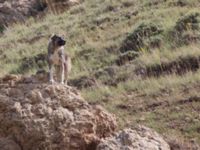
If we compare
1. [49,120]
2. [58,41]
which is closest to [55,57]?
[58,41]

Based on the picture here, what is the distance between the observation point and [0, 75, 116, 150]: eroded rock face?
7758 mm

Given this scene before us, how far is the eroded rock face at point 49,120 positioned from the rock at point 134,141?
40 centimetres

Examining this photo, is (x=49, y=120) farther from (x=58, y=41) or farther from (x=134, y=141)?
(x=58, y=41)

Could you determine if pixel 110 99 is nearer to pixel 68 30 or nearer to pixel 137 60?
pixel 137 60

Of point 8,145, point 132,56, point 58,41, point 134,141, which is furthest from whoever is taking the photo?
point 132,56

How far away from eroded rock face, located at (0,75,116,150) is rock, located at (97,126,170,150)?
1.30 ft

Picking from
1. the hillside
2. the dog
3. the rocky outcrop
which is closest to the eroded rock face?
the rocky outcrop

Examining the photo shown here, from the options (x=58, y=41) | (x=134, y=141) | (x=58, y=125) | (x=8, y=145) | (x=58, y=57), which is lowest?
(x=134, y=141)

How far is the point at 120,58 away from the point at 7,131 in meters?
6.26

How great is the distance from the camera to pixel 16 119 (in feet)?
25.7

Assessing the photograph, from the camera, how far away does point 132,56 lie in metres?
13.8

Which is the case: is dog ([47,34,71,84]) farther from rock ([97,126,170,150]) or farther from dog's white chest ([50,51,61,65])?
rock ([97,126,170,150])

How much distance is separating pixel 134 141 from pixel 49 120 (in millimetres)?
1158

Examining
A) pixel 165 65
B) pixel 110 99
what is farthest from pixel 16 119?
pixel 165 65
